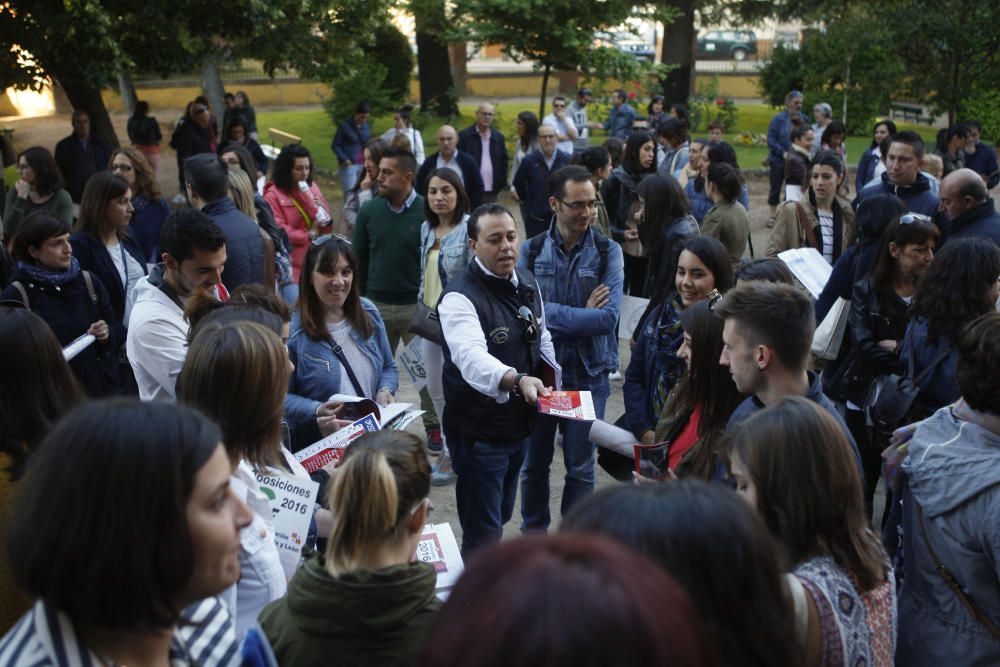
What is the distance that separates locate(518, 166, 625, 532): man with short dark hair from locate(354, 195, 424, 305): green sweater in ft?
4.46

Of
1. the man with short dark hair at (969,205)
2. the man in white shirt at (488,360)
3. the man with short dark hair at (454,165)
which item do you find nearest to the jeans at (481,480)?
the man in white shirt at (488,360)

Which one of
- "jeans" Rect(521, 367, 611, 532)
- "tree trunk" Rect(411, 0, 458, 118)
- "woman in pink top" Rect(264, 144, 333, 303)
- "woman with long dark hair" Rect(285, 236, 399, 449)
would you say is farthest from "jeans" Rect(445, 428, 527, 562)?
"tree trunk" Rect(411, 0, 458, 118)

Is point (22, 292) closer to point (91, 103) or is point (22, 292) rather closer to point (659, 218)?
point (659, 218)

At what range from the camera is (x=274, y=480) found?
2.94 meters

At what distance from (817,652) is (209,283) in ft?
10.7

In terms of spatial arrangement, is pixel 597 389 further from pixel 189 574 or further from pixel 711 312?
pixel 189 574

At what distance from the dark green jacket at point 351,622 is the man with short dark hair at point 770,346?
144 cm

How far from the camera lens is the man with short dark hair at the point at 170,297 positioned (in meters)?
3.96

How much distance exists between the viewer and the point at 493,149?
1229cm

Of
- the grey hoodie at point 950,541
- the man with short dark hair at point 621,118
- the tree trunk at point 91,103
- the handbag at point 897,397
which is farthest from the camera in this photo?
the man with short dark hair at point 621,118

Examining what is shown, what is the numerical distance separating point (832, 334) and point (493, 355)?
2166 mm

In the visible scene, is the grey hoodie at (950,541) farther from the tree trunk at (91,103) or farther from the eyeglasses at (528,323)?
the tree trunk at (91,103)

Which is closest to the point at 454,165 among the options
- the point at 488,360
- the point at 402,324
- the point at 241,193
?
the point at 402,324

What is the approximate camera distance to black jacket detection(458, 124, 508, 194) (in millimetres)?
12180
